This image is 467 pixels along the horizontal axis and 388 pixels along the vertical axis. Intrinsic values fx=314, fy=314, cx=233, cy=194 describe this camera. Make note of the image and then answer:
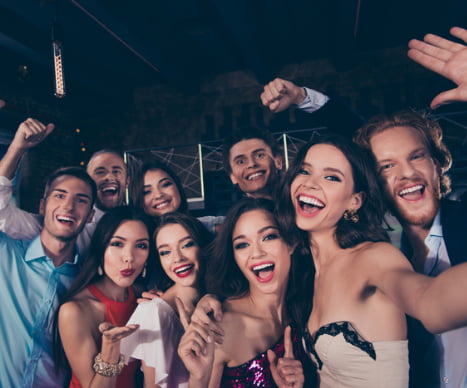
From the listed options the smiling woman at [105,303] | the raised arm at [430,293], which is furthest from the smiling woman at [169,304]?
the raised arm at [430,293]

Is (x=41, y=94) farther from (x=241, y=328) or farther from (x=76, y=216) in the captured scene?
(x=241, y=328)

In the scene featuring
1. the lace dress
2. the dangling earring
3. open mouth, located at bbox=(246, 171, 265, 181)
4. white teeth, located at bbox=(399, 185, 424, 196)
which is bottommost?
the lace dress

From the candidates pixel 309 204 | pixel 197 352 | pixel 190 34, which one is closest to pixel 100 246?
pixel 197 352

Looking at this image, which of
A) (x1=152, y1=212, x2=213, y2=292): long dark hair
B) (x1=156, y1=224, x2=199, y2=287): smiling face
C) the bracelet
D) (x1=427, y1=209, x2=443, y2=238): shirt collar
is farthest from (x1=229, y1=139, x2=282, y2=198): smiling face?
the bracelet

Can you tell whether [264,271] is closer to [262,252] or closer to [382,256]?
[262,252]

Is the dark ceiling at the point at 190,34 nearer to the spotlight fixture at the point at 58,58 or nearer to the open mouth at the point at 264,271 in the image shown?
the spotlight fixture at the point at 58,58

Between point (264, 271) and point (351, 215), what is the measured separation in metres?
0.48

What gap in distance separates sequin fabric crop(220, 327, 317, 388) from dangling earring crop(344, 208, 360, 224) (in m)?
0.63

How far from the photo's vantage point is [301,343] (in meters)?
1.45

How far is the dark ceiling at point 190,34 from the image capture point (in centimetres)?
421

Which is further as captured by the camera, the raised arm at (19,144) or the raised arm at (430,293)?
the raised arm at (19,144)

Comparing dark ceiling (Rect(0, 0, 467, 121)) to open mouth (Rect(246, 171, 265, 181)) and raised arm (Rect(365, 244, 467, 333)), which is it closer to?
open mouth (Rect(246, 171, 265, 181))

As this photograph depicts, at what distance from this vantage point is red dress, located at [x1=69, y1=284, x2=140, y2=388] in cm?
164

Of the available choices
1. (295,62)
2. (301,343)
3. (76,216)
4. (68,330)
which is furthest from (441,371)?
(295,62)
